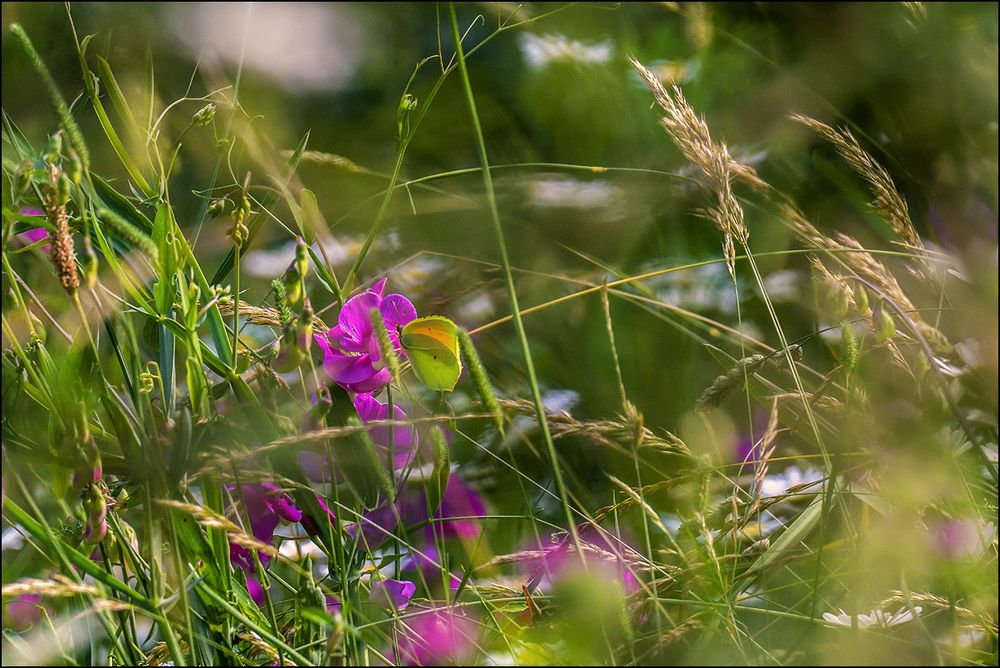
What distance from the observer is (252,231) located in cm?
52

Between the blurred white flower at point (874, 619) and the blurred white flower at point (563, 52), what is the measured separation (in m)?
0.73

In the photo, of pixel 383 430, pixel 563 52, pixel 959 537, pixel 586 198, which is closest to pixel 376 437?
pixel 383 430

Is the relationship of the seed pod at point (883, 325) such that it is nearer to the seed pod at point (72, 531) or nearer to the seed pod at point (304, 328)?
A: the seed pod at point (304, 328)

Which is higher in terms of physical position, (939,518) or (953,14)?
(953,14)

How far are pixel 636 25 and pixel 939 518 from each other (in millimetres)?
718

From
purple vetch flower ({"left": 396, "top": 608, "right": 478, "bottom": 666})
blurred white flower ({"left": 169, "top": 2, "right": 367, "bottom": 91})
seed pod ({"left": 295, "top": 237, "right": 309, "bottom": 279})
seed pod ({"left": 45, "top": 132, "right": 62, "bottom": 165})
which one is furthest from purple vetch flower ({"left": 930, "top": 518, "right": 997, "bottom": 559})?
blurred white flower ({"left": 169, "top": 2, "right": 367, "bottom": 91})

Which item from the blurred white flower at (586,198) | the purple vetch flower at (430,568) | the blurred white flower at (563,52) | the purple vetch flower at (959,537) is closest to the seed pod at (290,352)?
the purple vetch flower at (430,568)

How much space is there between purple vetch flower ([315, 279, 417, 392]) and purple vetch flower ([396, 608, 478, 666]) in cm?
13

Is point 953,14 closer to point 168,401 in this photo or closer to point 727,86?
point 727,86

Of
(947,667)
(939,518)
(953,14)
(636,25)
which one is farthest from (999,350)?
(636,25)

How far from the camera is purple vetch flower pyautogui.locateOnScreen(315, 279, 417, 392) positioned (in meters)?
A: 0.48

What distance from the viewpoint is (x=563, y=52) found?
1009 millimetres

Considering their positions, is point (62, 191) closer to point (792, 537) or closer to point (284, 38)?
point (792, 537)

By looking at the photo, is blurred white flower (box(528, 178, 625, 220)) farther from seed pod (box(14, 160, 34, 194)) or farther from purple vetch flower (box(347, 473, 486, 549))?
seed pod (box(14, 160, 34, 194))
